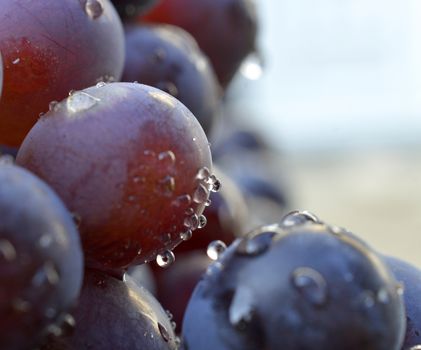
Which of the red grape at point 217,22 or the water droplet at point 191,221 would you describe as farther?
the red grape at point 217,22

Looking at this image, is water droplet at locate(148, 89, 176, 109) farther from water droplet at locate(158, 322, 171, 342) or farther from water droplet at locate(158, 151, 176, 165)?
water droplet at locate(158, 322, 171, 342)

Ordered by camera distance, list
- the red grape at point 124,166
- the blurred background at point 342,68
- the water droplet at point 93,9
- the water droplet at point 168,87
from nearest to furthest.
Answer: the red grape at point 124,166, the water droplet at point 93,9, the water droplet at point 168,87, the blurred background at point 342,68

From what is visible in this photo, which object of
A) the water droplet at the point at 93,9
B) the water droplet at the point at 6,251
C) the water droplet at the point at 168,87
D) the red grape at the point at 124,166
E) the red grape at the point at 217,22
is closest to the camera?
the water droplet at the point at 6,251

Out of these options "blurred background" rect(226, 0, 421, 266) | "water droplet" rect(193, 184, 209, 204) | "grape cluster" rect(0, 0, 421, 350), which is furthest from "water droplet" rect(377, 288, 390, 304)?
"blurred background" rect(226, 0, 421, 266)

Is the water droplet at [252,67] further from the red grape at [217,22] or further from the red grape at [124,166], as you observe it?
the red grape at [124,166]

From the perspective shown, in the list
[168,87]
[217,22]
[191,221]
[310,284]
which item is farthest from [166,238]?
[217,22]

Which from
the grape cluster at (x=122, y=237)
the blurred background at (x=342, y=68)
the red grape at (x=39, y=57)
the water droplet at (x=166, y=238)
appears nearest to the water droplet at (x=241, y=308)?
the grape cluster at (x=122, y=237)

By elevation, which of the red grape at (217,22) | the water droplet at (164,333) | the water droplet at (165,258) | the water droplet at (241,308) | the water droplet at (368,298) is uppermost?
the water droplet at (368,298)
